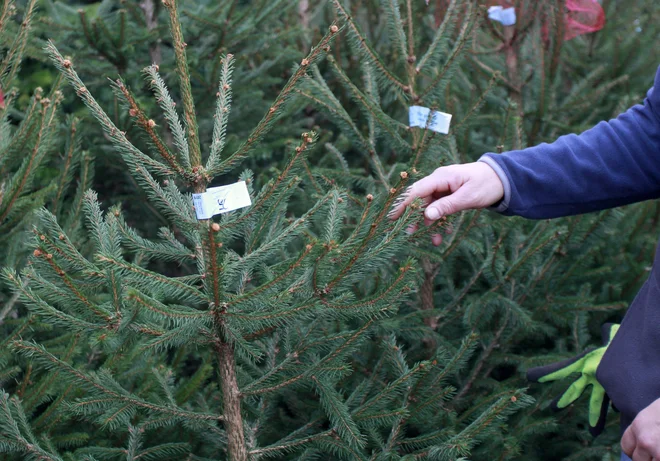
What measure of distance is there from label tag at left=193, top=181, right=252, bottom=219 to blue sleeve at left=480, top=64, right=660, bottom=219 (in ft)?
2.55

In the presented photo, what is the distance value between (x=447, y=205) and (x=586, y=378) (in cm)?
81

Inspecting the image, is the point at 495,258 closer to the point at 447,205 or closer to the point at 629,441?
the point at 447,205

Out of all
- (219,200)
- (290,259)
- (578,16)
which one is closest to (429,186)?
(290,259)

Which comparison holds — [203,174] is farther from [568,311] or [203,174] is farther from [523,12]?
[523,12]

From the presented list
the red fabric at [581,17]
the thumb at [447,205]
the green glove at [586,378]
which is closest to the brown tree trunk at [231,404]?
the thumb at [447,205]

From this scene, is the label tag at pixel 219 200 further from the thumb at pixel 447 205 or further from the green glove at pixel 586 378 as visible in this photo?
the green glove at pixel 586 378

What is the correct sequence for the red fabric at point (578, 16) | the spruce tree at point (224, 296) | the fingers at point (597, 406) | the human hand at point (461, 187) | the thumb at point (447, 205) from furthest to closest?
the red fabric at point (578, 16)
the fingers at point (597, 406)
the human hand at point (461, 187)
the thumb at point (447, 205)
the spruce tree at point (224, 296)

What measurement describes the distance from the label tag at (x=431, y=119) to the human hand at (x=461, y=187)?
42cm

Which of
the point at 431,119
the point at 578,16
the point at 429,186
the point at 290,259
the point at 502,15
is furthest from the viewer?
the point at 578,16

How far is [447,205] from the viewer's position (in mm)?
1668

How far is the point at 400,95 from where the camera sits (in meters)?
2.49

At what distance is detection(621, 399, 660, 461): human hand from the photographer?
136cm

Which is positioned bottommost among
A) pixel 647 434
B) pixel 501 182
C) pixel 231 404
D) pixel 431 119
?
pixel 647 434

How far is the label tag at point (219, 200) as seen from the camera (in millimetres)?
1382
